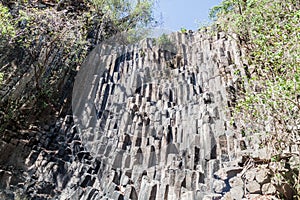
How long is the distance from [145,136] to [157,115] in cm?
67

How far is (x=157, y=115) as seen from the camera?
6.88m

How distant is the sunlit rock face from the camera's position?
5.04m

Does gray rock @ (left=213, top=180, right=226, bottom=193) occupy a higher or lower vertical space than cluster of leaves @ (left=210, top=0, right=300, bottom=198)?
lower

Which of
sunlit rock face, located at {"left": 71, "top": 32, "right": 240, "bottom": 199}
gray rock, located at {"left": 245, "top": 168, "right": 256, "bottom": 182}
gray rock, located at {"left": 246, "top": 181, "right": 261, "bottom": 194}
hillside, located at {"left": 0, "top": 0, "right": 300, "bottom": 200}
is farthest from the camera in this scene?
sunlit rock face, located at {"left": 71, "top": 32, "right": 240, "bottom": 199}

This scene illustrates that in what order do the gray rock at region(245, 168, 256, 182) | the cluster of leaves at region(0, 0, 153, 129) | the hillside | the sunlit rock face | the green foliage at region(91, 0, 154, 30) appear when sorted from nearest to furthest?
the gray rock at region(245, 168, 256, 182), the hillside, the sunlit rock face, the cluster of leaves at region(0, 0, 153, 129), the green foliage at region(91, 0, 154, 30)

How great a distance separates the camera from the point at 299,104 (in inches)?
137

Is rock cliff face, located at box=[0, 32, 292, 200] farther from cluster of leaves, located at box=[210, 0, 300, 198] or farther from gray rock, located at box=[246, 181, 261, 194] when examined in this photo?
cluster of leaves, located at box=[210, 0, 300, 198]

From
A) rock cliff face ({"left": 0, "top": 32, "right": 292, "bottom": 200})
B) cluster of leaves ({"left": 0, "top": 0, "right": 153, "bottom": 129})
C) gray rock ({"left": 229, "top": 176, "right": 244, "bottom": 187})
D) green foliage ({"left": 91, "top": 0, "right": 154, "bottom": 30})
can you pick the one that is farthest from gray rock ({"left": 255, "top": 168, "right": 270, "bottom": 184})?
green foliage ({"left": 91, "top": 0, "right": 154, "bottom": 30})

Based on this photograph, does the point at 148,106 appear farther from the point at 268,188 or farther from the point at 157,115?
the point at 268,188

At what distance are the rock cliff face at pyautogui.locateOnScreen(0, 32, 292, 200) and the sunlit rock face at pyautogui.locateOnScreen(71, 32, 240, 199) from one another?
1.0 inches

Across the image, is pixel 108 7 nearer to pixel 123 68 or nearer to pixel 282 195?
pixel 123 68

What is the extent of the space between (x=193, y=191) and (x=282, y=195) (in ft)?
4.35

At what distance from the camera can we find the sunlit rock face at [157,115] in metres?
5.04

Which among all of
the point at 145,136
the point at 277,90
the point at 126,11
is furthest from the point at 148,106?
the point at 126,11
